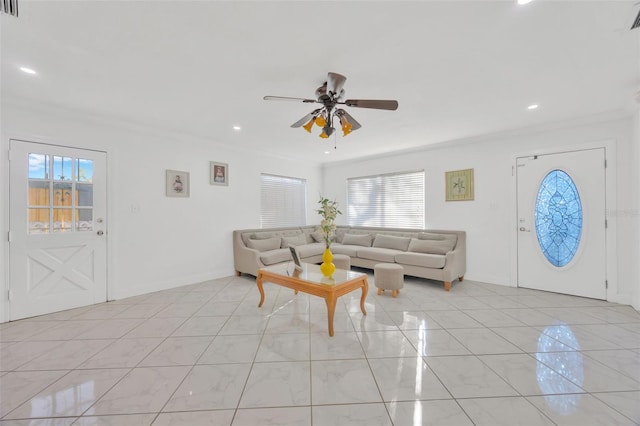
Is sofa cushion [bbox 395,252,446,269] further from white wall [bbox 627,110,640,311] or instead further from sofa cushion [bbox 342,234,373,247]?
white wall [bbox 627,110,640,311]

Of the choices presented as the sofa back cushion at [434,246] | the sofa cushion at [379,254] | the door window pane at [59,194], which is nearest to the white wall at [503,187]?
the sofa back cushion at [434,246]

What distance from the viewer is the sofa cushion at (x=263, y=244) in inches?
189

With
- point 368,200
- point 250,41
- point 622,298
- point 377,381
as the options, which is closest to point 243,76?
point 250,41

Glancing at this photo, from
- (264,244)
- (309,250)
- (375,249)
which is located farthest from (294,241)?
(375,249)

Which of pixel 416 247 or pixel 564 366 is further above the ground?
pixel 416 247

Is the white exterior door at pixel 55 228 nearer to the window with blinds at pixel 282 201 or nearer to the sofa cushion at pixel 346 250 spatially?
the window with blinds at pixel 282 201

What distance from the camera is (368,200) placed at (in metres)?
6.13

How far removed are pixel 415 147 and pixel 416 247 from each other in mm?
2001

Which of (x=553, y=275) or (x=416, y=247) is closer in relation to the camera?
(x=553, y=275)

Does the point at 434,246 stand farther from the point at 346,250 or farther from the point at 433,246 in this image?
the point at 346,250

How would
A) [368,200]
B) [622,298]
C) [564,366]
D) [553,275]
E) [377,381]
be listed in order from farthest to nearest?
[368,200]
[553,275]
[622,298]
[564,366]
[377,381]

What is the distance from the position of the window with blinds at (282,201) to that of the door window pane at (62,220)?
9.85 feet

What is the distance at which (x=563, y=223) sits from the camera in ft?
12.1

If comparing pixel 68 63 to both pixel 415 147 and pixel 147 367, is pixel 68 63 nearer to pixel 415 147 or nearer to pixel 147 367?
A: pixel 147 367
